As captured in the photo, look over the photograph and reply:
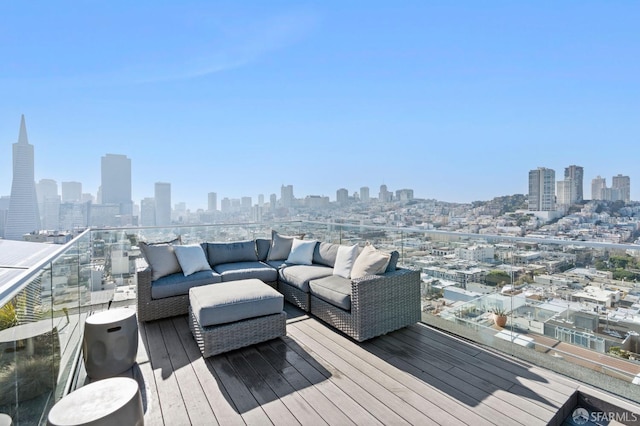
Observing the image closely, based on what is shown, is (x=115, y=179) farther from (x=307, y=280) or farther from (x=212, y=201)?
(x=307, y=280)

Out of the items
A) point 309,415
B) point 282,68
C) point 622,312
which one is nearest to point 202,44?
point 282,68

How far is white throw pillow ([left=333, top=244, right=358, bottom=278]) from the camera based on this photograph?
3.80 metres

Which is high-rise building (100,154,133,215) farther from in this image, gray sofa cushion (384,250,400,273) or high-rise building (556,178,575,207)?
high-rise building (556,178,575,207)

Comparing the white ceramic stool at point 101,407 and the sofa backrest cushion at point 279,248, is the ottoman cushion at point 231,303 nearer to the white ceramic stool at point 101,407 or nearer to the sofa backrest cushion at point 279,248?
the white ceramic stool at point 101,407

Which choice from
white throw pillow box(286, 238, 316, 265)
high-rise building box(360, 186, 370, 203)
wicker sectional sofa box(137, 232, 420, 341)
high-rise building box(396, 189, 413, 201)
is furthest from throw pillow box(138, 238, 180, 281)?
high-rise building box(360, 186, 370, 203)

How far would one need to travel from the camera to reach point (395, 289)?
3295 mm

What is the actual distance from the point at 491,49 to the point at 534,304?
230 inches

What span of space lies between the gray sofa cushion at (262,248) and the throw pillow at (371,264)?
77.6 inches

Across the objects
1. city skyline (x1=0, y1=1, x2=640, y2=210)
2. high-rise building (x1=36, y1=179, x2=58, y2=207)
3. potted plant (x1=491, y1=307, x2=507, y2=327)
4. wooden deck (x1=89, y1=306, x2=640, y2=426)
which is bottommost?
wooden deck (x1=89, y1=306, x2=640, y2=426)

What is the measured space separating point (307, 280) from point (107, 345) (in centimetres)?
208

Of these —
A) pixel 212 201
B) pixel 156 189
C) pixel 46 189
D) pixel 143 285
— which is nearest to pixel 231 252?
pixel 143 285

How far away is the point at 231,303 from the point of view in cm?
284

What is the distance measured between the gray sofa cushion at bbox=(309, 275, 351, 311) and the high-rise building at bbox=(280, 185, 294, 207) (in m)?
6.06

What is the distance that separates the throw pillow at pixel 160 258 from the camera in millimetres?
3867
